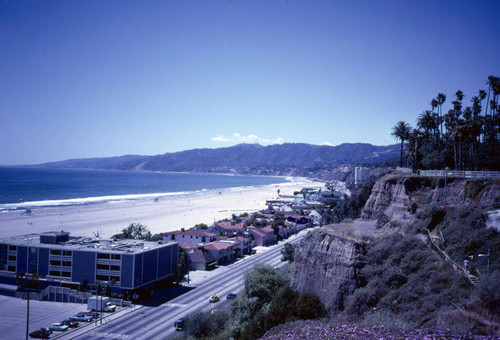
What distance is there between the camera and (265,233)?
61.8 metres

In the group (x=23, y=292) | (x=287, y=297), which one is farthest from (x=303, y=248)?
(x=23, y=292)

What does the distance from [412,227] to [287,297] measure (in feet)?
34.1

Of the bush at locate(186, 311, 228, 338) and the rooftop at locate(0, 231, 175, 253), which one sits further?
the rooftop at locate(0, 231, 175, 253)

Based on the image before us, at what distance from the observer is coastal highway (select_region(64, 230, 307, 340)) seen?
25844mm

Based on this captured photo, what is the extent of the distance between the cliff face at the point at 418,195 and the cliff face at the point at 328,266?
672 cm

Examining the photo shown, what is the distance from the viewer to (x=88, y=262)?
35312 mm

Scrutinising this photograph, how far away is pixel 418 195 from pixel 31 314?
35.3 m

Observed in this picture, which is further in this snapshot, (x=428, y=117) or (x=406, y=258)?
(x=428, y=117)

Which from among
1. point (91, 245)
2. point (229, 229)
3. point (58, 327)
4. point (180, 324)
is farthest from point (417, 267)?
point (229, 229)

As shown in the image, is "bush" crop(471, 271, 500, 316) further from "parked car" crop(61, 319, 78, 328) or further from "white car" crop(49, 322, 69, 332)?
"parked car" crop(61, 319, 78, 328)

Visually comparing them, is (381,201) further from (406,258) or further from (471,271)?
(471,271)

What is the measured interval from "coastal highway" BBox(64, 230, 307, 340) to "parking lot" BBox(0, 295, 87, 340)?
3871mm

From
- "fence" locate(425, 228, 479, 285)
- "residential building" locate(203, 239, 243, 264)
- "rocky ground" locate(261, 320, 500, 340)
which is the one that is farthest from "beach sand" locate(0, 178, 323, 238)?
"fence" locate(425, 228, 479, 285)

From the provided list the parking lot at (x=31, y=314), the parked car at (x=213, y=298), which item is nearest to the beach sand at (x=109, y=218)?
the parking lot at (x=31, y=314)
